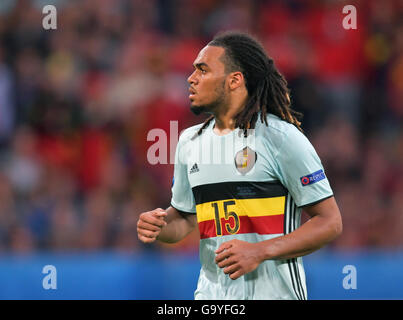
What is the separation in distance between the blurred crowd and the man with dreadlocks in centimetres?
316

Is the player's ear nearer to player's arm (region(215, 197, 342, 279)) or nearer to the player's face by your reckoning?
the player's face

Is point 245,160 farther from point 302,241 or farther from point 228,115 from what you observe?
point 302,241

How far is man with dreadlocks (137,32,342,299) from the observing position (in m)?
3.31

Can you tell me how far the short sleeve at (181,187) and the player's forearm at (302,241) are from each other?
0.76 meters

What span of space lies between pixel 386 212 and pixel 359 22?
2.33m

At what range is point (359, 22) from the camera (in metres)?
8.36

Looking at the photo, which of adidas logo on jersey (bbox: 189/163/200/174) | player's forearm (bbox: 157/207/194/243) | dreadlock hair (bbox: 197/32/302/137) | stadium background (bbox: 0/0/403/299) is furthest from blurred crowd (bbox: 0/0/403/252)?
dreadlock hair (bbox: 197/32/302/137)

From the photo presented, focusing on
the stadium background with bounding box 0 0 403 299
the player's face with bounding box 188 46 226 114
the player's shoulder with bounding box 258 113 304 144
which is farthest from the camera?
the stadium background with bounding box 0 0 403 299

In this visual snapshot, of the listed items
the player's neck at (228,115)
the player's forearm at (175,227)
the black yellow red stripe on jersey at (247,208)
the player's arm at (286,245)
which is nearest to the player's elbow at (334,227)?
the player's arm at (286,245)

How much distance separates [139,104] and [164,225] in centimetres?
441

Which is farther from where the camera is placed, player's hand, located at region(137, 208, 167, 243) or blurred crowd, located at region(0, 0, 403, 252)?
blurred crowd, located at region(0, 0, 403, 252)

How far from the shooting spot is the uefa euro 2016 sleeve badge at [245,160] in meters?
3.48

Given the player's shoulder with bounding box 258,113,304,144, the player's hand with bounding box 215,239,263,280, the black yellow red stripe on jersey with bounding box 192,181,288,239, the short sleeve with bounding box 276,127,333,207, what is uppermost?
the player's shoulder with bounding box 258,113,304,144

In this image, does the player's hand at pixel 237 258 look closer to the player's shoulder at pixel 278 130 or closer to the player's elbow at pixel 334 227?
the player's elbow at pixel 334 227
